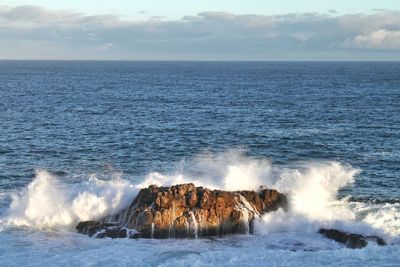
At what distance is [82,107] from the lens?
320 feet

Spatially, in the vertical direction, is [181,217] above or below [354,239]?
above

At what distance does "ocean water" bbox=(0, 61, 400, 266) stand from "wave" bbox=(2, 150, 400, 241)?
0.10 m

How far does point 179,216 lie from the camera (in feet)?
113

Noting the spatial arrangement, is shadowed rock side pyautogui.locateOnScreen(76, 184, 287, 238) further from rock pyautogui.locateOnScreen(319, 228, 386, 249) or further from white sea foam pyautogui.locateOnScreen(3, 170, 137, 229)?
rock pyautogui.locateOnScreen(319, 228, 386, 249)

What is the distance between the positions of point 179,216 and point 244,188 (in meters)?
7.62

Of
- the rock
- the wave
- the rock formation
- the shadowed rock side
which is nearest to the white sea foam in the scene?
the wave

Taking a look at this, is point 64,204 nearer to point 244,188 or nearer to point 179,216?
point 179,216

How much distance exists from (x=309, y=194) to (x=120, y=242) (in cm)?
1507

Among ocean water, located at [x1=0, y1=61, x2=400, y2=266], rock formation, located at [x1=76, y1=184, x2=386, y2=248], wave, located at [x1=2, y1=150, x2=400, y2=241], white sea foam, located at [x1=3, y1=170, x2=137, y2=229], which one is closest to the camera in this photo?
ocean water, located at [x1=0, y1=61, x2=400, y2=266]

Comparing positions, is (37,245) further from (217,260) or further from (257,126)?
(257,126)

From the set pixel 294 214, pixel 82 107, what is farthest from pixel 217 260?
Answer: pixel 82 107

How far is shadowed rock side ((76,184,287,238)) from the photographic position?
3409cm

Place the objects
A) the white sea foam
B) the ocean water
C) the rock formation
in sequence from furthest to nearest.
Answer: the white sea foam, the rock formation, the ocean water

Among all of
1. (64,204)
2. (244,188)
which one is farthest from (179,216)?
(64,204)
